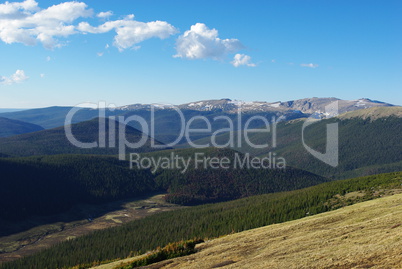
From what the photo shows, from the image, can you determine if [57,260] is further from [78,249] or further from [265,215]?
[265,215]

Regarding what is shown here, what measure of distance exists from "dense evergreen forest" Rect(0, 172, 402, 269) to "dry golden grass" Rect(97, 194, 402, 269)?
4288 centimetres

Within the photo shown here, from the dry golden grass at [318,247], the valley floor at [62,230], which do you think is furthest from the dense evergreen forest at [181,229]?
the dry golden grass at [318,247]

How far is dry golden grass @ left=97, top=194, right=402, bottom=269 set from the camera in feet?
78.3

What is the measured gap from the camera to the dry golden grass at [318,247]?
2388 centimetres

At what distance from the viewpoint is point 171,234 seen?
113 metres

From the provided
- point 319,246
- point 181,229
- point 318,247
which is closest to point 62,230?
point 181,229

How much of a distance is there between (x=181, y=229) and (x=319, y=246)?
302 ft

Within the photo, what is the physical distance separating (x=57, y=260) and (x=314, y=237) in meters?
95.3

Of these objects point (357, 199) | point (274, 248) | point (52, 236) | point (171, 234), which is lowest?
point (52, 236)

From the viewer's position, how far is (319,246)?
97.0ft

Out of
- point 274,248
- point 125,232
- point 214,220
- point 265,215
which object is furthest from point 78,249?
point 274,248

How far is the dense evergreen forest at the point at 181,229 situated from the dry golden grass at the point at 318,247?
42.9m

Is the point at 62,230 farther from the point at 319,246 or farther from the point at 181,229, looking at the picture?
the point at 319,246

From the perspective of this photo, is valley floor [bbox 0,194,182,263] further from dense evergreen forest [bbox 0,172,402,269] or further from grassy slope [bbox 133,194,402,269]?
grassy slope [bbox 133,194,402,269]
